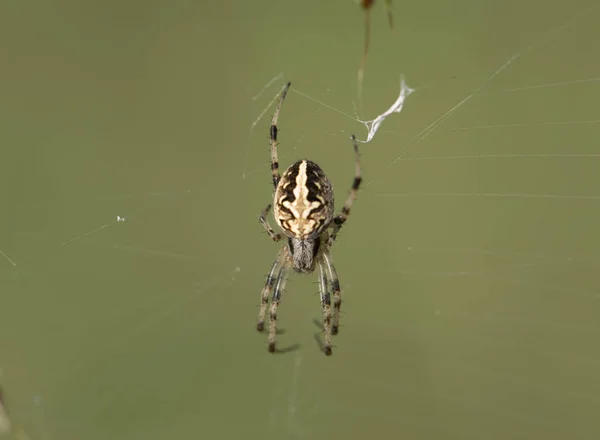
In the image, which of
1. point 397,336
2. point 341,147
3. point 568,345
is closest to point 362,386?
point 397,336

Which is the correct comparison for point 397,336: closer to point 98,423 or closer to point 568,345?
point 568,345

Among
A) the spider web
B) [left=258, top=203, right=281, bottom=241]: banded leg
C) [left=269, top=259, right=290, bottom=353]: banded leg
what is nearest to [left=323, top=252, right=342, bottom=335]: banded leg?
[left=269, top=259, right=290, bottom=353]: banded leg

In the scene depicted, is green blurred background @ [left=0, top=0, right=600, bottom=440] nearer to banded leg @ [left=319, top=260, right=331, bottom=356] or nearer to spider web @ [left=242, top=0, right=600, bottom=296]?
spider web @ [left=242, top=0, right=600, bottom=296]

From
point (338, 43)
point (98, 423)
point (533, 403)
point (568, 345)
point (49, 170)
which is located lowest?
point (98, 423)

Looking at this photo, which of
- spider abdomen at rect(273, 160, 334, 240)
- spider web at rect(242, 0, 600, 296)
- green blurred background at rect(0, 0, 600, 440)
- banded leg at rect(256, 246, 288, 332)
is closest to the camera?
spider abdomen at rect(273, 160, 334, 240)

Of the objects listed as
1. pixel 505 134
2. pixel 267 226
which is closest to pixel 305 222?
pixel 267 226

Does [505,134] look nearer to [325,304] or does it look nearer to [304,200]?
[325,304]
